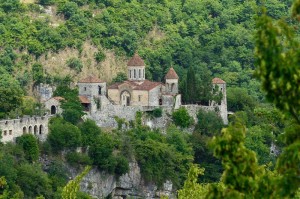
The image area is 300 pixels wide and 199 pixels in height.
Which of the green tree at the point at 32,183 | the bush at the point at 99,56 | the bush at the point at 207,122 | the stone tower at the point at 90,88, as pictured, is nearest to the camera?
the green tree at the point at 32,183

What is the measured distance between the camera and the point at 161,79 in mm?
86500

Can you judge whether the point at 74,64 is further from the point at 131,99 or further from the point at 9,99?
the point at 9,99

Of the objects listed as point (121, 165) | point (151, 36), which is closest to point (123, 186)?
point (121, 165)

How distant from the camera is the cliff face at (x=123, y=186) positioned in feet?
215

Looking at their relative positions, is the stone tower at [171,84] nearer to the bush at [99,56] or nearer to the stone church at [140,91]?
the stone church at [140,91]

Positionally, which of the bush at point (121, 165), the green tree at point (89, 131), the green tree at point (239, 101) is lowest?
the bush at point (121, 165)

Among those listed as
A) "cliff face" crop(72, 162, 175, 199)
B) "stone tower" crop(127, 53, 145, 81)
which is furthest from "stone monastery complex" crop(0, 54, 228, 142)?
"cliff face" crop(72, 162, 175, 199)

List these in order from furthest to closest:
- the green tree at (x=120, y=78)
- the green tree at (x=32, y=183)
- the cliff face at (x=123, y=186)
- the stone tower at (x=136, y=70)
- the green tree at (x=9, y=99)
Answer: the green tree at (x=120, y=78), the stone tower at (x=136, y=70), the cliff face at (x=123, y=186), the green tree at (x=9, y=99), the green tree at (x=32, y=183)

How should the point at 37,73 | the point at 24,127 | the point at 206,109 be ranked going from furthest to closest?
1. the point at 37,73
2. the point at 206,109
3. the point at 24,127

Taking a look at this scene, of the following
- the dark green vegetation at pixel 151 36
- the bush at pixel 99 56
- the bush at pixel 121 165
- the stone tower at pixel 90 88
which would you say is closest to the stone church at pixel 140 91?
the stone tower at pixel 90 88

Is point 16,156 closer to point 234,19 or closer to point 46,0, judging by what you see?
point 46,0

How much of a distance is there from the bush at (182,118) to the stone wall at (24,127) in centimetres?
1020

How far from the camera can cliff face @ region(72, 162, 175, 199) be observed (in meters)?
65.6

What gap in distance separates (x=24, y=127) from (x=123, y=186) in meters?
8.05
